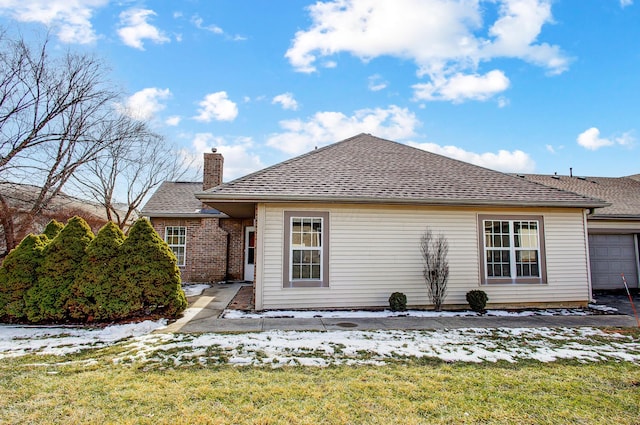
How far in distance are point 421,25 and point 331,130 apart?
27.5ft

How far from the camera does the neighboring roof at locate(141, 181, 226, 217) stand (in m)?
14.2

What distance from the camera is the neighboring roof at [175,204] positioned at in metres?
14.2

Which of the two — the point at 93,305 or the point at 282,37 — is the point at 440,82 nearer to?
the point at 282,37

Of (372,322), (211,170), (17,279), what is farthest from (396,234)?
(211,170)

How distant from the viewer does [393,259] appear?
892 cm

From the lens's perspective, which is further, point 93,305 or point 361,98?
point 361,98

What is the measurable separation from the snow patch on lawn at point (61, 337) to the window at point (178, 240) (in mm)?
7443

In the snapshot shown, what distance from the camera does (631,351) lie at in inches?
222

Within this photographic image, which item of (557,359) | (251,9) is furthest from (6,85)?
(557,359)

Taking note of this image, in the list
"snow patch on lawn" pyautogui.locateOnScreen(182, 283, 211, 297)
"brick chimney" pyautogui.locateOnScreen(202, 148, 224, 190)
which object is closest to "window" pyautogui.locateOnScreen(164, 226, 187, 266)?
"snow patch on lawn" pyautogui.locateOnScreen(182, 283, 211, 297)

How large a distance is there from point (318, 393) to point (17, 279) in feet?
22.8

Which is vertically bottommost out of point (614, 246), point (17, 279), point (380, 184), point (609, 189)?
point (17, 279)

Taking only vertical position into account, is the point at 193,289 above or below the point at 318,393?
above

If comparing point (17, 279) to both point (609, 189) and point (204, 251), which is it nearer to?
point (204, 251)
